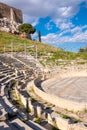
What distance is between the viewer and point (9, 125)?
7488 mm

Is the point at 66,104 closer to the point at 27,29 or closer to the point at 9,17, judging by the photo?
the point at 27,29

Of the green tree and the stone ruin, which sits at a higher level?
the stone ruin

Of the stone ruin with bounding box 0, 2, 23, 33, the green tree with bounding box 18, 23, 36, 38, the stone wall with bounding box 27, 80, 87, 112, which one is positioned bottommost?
the stone wall with bounding box 27, 80, 87, 112

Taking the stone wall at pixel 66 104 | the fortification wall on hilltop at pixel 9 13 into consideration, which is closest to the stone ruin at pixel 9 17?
the fortification wall on hilltop at pixel 9 13

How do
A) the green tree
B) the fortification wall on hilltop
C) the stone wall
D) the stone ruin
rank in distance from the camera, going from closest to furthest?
the stone wall, the green tree, the stone ruin, the fortification wall on hilltop

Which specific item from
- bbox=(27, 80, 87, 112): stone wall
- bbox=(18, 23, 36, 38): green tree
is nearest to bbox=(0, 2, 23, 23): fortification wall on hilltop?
bbox=(18, 23, 36, 38): green tree

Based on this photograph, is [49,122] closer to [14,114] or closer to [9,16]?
[14,114]

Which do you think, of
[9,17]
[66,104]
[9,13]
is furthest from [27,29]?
[66,104]

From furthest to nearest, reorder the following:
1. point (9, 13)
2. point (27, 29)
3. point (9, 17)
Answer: point (9, 17) → point (9, 13) → point (27, 29)

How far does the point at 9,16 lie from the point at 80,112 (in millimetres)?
82928

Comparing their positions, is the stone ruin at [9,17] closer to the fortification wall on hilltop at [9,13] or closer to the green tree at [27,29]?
the fortification wall on hilltop at [9,13]

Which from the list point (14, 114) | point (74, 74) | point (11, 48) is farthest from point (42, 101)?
point (11, 48)

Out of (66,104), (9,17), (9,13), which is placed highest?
(9,13)

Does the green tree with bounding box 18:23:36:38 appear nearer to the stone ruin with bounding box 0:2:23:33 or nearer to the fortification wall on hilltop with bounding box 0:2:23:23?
the stone ruin with bounding box 0:2:23:33
